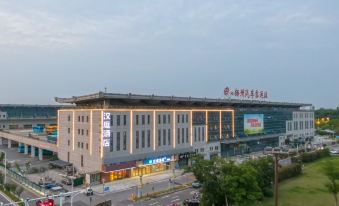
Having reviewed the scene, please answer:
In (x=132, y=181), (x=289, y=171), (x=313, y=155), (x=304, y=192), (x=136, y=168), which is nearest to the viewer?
(x=304, y=192)

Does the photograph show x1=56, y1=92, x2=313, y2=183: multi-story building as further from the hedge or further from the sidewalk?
the hedge

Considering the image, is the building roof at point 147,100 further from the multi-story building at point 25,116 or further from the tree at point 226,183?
the multi-story building at point 25,116

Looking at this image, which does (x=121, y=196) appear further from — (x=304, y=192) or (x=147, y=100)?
(x=304, y=192)

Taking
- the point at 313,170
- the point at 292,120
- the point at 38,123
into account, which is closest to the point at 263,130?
the point at 292,120

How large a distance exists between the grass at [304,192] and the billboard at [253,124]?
3112 cm

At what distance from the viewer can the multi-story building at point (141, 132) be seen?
61.5 meters

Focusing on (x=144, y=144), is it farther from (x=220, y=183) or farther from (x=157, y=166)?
(x=220, y=183)

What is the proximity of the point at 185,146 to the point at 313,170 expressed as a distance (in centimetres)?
2713

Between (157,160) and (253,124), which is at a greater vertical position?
(253,124)

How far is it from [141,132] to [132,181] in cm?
998

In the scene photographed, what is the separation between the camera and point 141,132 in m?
66.6

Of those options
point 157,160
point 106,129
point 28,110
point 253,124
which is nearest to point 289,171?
point 157,160

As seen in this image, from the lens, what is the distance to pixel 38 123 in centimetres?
13588

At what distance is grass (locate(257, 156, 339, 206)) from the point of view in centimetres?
→ 4662
